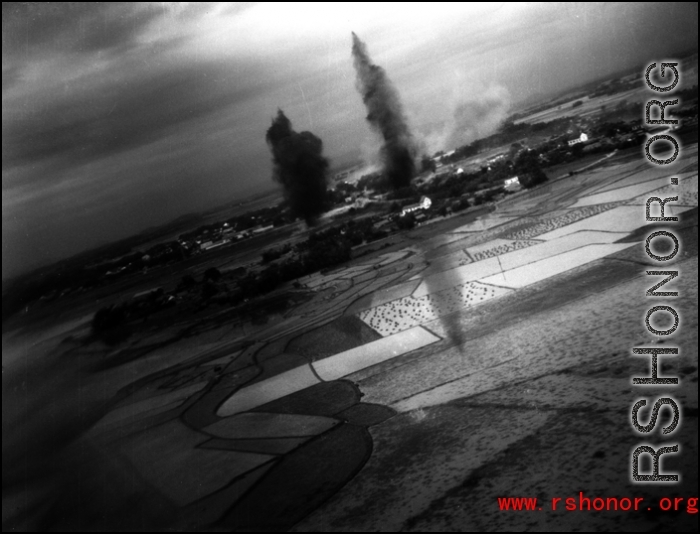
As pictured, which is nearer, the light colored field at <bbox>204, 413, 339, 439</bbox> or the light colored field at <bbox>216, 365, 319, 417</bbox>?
the light colored field at <bbox>204, 413, 339, 439</bbox>

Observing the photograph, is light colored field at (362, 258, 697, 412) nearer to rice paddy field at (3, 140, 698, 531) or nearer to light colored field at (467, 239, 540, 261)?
rice paddy field at (3, 140, 698, 531)

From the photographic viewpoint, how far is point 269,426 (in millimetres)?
3154

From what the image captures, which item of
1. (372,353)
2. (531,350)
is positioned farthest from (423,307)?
(531,350)

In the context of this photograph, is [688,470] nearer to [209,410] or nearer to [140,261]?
[209,410]

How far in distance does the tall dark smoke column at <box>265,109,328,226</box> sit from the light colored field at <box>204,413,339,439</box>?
2615 mm

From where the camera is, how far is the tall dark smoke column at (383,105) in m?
4.89

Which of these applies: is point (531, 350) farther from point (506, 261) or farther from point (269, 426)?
point (269, 426)

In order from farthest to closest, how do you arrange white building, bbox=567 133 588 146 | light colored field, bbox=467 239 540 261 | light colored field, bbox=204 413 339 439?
white building, bbox=567 133 588 146
light colored field, bbox=467 239 540 261
light colored field, bbox=204 413 339 439

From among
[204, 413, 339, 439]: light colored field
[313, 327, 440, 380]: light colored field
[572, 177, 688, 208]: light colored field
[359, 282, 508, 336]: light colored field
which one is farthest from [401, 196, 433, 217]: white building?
[204, 413, 339, 439]: light colored field

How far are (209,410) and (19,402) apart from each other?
263 cm

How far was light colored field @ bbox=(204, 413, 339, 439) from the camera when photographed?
296 cm

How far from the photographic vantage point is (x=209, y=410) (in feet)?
12.0

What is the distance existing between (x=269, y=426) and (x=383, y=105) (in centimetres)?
336

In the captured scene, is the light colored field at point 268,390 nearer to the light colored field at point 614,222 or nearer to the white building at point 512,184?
the light colored field at point 614,222
